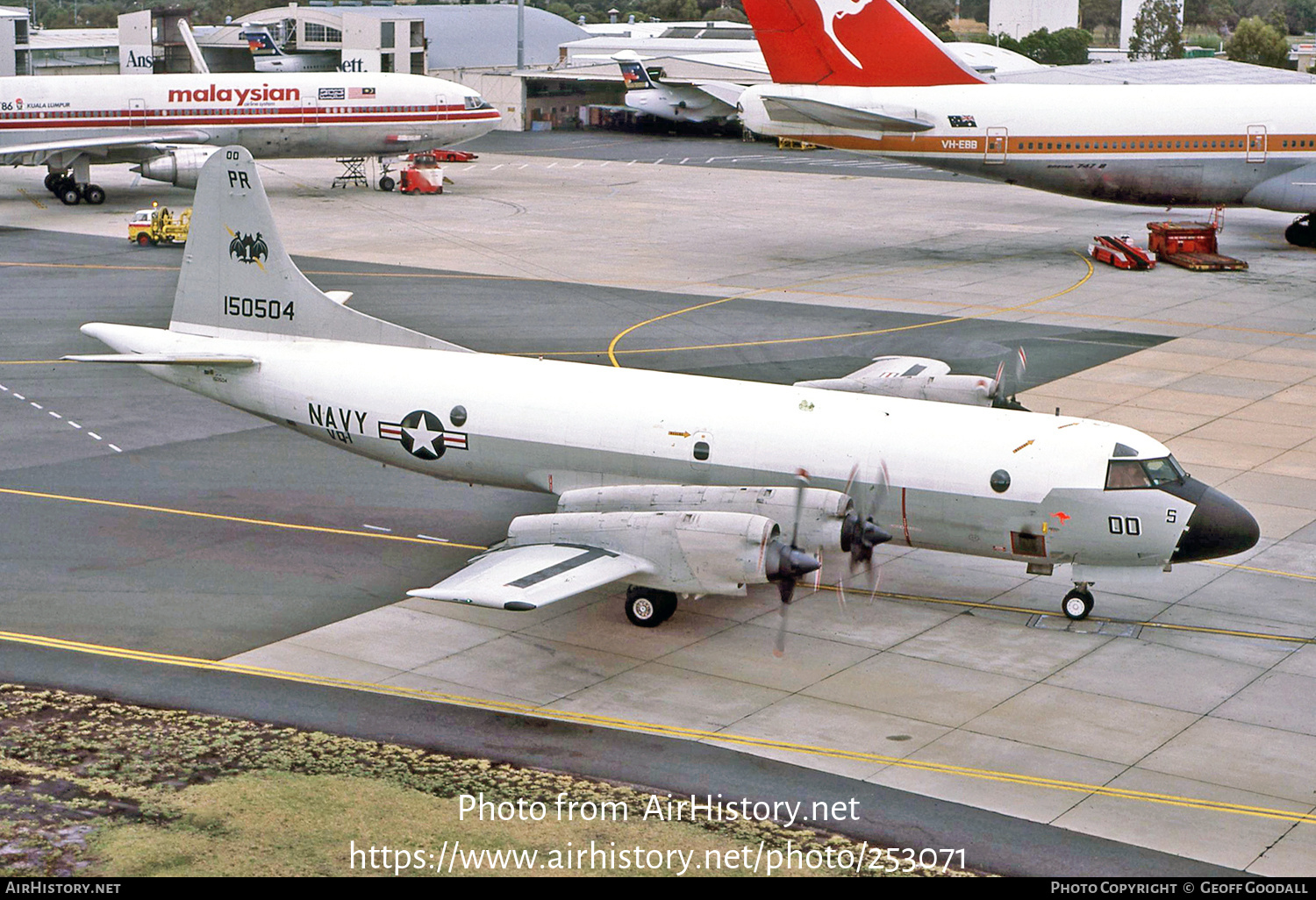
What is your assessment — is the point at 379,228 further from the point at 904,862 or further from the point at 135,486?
the point at 904,862

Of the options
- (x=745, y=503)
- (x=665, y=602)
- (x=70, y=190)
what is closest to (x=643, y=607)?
(x=665, y=602)

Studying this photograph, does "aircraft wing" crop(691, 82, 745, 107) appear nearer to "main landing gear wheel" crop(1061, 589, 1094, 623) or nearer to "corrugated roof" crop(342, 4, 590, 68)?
"corrugated roof" crop(342, 4, 590, 68)

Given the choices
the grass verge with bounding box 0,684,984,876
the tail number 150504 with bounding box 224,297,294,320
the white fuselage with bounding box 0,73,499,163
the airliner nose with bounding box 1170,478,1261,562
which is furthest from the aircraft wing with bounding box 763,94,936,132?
the grass verge with bounding box 0,684,984,876

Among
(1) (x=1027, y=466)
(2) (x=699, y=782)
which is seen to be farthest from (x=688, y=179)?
(2) (x=699, y=782)

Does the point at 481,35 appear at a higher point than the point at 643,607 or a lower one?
higher

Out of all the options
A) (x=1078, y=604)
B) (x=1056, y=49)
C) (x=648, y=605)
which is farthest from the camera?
(x=1056, y=49)

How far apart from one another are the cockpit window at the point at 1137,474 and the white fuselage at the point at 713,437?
6.6 inches

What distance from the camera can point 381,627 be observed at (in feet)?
89.2

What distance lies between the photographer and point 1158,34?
172375mm

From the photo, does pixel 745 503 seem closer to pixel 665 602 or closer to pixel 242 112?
pixel 665 602

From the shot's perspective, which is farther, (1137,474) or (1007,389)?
(1007,389)

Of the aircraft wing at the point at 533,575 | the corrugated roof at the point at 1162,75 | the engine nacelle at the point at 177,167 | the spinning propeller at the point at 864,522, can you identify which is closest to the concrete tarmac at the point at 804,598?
the aircraft wing at the point at 533,575

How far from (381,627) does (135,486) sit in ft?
35.4

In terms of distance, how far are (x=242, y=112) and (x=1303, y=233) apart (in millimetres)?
56474
